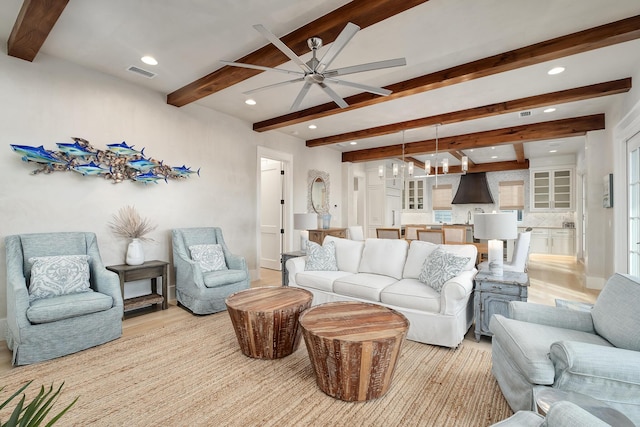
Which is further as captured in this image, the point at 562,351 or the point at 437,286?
the point at 437,286

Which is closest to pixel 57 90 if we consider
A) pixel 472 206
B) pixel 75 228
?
pixel 75 228

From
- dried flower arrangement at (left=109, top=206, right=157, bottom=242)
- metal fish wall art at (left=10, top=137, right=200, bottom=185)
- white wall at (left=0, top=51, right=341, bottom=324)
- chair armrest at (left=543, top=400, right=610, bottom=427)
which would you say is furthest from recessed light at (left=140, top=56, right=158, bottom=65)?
chair armrest at (left=543, top=400, right=610, bottom=427)

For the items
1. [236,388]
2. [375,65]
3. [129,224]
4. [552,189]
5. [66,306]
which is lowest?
[236,388]

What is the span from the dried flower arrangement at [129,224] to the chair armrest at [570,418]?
162 inches

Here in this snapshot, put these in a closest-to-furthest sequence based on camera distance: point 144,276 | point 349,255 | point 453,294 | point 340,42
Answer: point 340,42
point 453,294
point 144,276
point 349,255

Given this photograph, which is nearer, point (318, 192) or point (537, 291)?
point (537, 291)

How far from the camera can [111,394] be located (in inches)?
84.7

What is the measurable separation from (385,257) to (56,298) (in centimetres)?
326

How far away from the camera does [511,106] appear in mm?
4242

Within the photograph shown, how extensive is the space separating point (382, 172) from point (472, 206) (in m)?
5.28

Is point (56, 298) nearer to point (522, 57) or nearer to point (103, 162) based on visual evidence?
point (103, 162)

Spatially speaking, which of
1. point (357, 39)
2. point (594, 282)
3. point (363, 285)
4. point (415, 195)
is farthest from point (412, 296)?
point (415, 195)

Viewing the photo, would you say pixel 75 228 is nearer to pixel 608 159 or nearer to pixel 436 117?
pixel 436 117

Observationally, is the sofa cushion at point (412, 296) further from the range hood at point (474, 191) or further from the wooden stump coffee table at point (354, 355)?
the range hood at point (474, 191)
